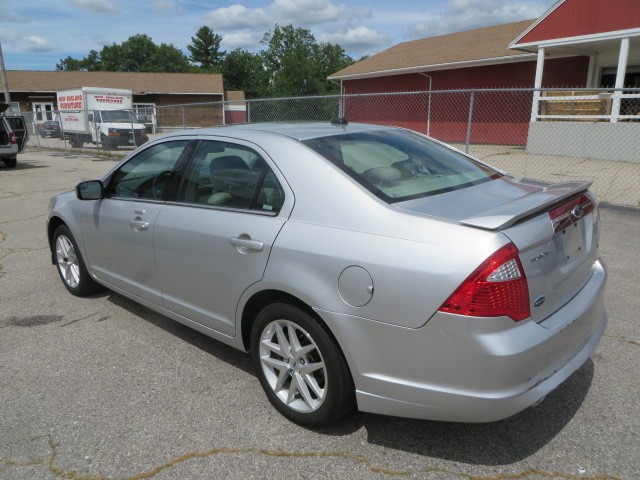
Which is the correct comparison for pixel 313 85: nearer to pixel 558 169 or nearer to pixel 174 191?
pixel 558 169

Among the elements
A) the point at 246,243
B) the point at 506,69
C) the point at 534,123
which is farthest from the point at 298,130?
the point at 506,69

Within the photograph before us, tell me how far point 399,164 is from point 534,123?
612 inches

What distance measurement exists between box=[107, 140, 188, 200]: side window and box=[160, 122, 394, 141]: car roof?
0.58ft

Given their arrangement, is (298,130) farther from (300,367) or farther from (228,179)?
(300,367)

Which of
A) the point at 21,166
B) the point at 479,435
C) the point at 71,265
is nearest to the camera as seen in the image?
the point at 479,435

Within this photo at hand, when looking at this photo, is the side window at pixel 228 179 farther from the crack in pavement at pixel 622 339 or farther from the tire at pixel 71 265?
the crack in pavement at pixel 622 339

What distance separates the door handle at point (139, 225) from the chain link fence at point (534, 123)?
4.46 m

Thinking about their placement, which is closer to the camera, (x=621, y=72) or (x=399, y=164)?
(x=399, y=164)

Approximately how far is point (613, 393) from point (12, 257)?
6.23 meters

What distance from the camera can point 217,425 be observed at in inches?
109

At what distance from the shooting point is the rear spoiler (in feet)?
7.13

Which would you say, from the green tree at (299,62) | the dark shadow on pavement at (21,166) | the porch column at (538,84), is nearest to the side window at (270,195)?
the dark shadow on pavement at (21,166)

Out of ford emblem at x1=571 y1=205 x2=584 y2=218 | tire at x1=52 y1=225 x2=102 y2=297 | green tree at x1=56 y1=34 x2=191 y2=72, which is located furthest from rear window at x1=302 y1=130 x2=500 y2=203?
green tree at x1=56 y1=34 x2=191 y2=72

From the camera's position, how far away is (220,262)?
2959 mm
